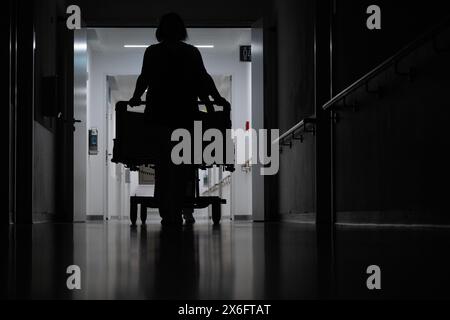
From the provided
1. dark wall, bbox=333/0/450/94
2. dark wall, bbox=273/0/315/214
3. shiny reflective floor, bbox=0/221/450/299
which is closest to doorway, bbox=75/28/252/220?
dark wall, bbox=273/0/315/214

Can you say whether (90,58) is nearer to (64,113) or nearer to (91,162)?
(91,162)

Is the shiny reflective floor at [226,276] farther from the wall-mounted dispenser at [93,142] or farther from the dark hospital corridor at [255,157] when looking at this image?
the wall-mounted dispenser at [93,142]

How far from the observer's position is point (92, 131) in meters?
10.1

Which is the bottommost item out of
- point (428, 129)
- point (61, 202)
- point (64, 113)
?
point (61, 202)

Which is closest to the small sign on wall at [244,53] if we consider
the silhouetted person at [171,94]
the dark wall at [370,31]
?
the dark wall at [370,31]

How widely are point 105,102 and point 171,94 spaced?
21.9ft

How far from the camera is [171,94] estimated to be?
13.0 ft

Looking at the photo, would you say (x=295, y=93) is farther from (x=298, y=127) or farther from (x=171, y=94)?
(x=171, y=94)

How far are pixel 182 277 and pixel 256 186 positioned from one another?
6132 millimetres

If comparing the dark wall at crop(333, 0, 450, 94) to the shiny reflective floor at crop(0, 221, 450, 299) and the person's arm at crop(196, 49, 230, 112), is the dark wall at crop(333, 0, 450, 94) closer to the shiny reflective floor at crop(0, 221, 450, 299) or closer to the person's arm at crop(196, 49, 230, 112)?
the person's arm at crop(196, 49, 230, 112)

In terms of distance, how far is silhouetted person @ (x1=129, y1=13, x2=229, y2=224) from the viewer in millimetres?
3955

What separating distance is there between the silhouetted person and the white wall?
6184mm

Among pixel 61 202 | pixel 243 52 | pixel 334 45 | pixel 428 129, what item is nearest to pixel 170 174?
pixel 334 45

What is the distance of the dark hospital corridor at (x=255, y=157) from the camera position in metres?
0.75
